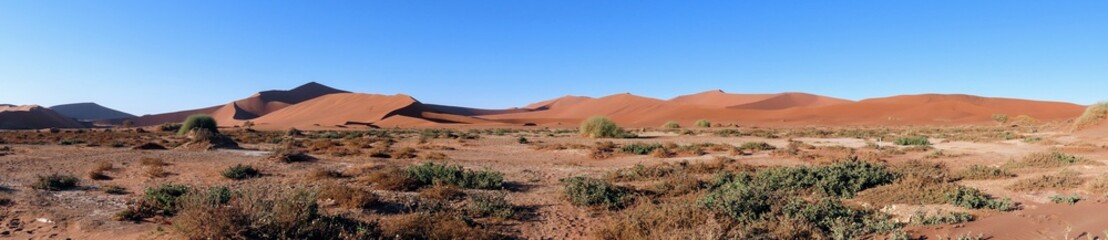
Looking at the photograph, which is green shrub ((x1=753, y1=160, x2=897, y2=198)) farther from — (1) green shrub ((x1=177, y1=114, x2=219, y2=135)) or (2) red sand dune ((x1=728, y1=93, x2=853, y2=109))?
(2) red sand dune ((x1=728, y1=93, x2=853, y2=109))

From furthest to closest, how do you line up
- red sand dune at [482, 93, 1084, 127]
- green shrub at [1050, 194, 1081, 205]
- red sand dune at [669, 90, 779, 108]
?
red sand dune at [669, 90, 779, 108] → red sand dune at [482, 93, 1084, 127] → green shrub at [1050, 194, 1081, 205]

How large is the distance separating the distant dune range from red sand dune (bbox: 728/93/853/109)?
379mm

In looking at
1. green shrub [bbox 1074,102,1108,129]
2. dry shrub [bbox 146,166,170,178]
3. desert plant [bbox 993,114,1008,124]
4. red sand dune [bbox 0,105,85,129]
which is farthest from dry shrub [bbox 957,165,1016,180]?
red sand dune [bbox 0,105,85,129]

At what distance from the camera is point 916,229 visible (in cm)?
559

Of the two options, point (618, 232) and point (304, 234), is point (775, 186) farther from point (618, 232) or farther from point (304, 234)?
point (304, 234)

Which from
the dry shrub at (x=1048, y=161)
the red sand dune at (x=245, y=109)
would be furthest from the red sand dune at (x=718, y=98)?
the dry shrub at (x=1048, y=161)

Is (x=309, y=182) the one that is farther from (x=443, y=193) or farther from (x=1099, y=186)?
(x=1099, y=186)

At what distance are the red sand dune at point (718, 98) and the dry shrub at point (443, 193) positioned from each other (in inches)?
4523

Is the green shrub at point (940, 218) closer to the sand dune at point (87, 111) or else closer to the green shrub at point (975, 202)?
the green shrub at point (975, 202)

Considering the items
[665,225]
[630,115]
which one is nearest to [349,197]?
[665,225]

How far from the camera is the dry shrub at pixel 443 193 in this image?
8.09 meters

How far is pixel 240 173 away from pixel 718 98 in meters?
131

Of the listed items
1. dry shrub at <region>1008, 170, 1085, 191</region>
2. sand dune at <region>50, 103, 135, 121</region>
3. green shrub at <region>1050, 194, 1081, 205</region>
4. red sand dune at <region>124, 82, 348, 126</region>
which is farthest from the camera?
sand dune at <region>50, 103, 135, 121</region>

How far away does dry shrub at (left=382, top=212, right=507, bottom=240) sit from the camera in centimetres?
545
